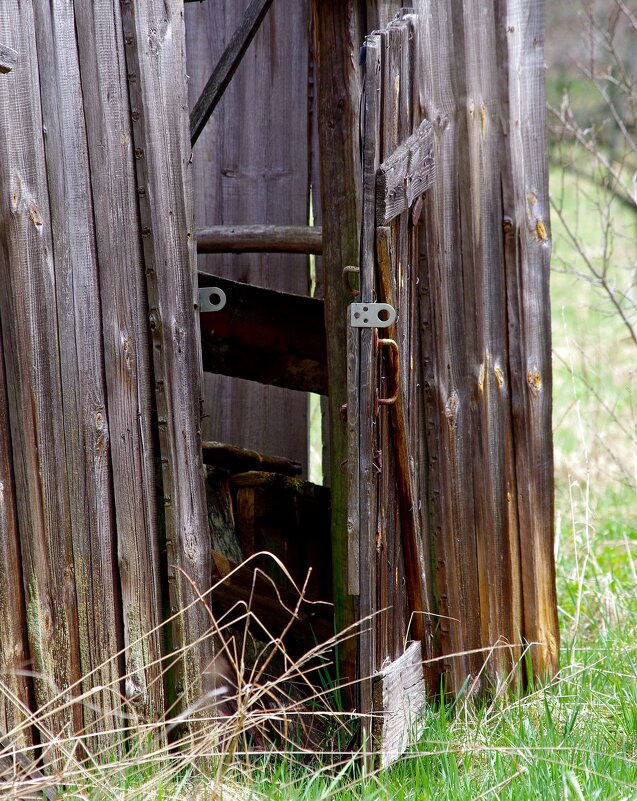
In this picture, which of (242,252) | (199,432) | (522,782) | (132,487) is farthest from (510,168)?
(522,782)

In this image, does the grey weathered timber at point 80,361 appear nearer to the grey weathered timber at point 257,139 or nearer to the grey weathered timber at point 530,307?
the grey weathered timber at point 257,139

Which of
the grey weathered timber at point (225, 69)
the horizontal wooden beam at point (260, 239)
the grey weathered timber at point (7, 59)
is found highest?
the grey weathered timber at point (225, 69)

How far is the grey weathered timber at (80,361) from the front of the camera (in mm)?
2396

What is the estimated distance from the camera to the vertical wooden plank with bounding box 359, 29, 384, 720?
247 centimetres

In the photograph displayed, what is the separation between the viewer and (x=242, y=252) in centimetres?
370

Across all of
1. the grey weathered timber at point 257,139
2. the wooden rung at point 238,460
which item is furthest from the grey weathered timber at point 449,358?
the grey weathered timber at point 257,139

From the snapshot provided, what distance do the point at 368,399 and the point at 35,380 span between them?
3.03 feet

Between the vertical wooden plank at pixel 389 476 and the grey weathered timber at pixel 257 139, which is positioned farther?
the grey weathered timber at pixel 257 139

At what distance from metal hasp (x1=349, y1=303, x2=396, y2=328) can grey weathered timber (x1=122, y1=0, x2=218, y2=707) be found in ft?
1.75

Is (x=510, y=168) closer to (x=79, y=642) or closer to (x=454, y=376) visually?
(x=454, y=376)

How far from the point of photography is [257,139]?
3953mm

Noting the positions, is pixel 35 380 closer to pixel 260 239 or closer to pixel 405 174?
pixel 405 174

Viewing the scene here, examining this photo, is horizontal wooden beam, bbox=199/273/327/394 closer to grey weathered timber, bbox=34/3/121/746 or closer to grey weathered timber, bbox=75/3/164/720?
grey weathered timber, bbox=75/3/164/720

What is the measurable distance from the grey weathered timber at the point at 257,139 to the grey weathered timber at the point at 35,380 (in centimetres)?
156
